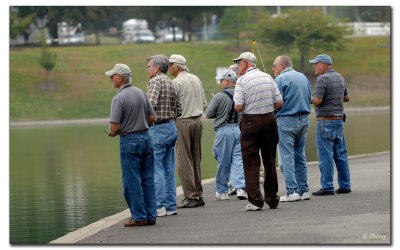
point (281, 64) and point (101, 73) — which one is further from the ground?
point (101, 73)

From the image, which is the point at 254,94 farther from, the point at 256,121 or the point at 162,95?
the point at 162,95

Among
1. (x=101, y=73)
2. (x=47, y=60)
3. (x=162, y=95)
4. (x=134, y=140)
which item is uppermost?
(x=47, y=60)

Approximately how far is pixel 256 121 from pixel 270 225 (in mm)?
1648

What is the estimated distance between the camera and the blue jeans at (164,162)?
9922 millimetres

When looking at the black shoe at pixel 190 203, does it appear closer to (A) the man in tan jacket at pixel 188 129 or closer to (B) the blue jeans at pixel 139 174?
(A) the man in tan jacket at pixel 188 129

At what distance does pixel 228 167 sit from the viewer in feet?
38.1

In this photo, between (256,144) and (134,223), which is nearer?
(134,223)

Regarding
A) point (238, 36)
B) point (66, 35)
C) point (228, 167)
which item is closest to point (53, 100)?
point (66, 35)

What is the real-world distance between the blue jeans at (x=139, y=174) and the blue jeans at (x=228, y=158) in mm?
2533

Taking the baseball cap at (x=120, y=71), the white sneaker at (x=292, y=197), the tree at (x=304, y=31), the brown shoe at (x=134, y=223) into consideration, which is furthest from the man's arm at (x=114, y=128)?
the tree at (x=304, y=31)

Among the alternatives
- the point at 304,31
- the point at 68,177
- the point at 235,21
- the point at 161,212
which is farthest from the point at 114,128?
the point at 235,21

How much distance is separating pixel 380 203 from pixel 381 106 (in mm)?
40718

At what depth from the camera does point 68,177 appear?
55.2 feet

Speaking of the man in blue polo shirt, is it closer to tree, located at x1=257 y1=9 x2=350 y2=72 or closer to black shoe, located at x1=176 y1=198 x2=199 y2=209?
black shoe, located at x1=176 y1=198 x2=199 y2=209
